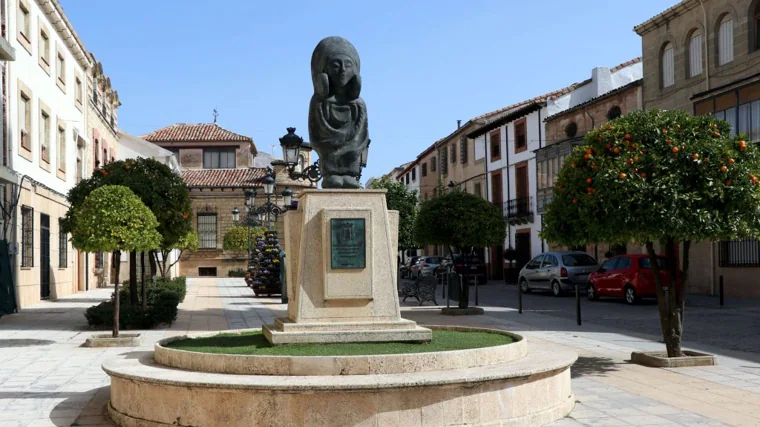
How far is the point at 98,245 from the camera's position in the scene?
479 inches

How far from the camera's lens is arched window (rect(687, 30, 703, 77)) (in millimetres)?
24761

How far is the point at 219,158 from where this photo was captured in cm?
5841

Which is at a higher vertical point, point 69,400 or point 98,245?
point 98,245

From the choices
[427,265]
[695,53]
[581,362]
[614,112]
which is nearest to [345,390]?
[581,362]

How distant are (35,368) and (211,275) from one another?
142 ft

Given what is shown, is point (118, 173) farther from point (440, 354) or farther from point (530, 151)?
point (530, 151)

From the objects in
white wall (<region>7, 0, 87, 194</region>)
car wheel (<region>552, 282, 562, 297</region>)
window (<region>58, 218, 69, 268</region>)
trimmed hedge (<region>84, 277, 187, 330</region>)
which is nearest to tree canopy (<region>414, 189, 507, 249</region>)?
car wheel (<region>552, 282, 562, 297</region>)

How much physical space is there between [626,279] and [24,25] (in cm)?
1675

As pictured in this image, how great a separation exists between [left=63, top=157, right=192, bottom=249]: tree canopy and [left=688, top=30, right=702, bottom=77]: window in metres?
16.5

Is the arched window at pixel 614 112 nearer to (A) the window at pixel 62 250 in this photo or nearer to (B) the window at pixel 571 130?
(B) the window at pixel 571 130

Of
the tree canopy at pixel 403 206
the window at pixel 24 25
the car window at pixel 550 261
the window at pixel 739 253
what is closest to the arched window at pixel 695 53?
the window at pixel 739 253

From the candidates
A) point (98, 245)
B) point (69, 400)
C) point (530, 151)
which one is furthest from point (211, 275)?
point (69, 400)

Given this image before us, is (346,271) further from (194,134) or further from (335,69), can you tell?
(194,134)

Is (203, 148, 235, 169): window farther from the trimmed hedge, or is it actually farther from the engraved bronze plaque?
the engraved bronze plaque
